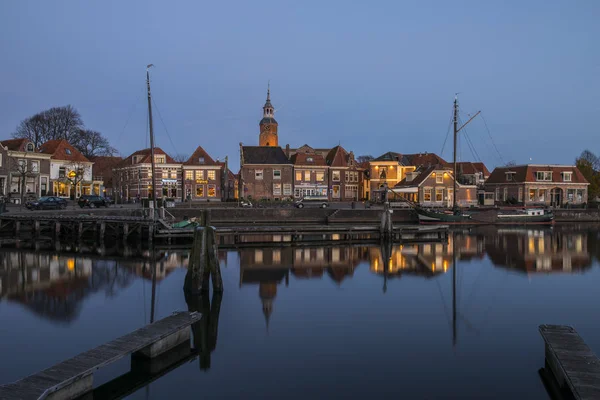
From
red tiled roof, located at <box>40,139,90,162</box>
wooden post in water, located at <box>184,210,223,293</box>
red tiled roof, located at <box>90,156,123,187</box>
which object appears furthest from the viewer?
red tiled roof, located at <box>90,156,123,187</box>

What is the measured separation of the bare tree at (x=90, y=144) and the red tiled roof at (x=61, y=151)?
9.48m

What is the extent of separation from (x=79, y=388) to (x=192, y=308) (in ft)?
23.0

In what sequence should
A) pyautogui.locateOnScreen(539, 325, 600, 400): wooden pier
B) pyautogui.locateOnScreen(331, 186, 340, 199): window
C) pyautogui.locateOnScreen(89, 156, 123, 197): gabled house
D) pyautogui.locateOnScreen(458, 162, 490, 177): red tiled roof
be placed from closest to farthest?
1. pyautogui.locateOnScreen(539, 325, 600, 400): wooden pier
2. pyautogui.locateOnScreen(331, 186, 340, 199): window
3. pyautogui.locateOnScreen(89, 156, 123, 197): gabled house
4. pyautogui.locateOnScreen(458, 162, 490, 177): red tiled roof

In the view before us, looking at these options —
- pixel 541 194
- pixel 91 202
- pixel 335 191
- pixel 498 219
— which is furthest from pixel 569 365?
pixel 541 194

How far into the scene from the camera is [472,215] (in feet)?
171

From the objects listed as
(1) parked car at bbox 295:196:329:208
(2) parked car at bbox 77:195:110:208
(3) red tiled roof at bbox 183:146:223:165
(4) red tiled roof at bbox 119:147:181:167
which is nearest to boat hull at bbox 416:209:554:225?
(1) parked car at bbox 295:196:329:208

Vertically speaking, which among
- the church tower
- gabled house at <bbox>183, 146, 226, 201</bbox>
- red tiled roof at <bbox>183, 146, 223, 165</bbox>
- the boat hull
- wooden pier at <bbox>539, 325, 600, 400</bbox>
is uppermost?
the church tower

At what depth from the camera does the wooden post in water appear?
16.4m

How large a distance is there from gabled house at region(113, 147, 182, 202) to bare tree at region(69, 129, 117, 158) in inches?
251

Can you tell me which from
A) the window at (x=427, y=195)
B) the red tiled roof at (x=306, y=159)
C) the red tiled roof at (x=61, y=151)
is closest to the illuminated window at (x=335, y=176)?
the red tiled roof at (x=306, y=159)

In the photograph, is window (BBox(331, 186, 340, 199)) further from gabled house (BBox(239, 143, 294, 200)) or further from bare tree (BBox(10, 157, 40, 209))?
bare tree (BBox(10, 157, 40, 209))

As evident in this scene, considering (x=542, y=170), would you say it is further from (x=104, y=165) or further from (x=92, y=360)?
(x=92, y=360)

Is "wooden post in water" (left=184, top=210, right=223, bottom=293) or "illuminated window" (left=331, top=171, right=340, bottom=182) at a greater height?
"illuminated window" (left=331, top=171, right=340, bottom=182)

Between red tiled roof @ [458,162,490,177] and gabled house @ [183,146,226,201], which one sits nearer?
gabled house @ [183,146,226,201]
